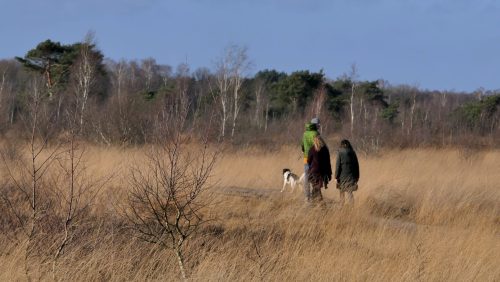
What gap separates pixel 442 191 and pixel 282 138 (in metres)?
17.0

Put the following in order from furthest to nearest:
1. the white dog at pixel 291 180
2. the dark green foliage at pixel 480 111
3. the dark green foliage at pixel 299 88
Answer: the dark green foliage at pixel 299 88, the dark green foliage at pixel 480 111, the white dog at pixel 291 180

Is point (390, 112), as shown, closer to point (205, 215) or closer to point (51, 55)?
point (51, 55)

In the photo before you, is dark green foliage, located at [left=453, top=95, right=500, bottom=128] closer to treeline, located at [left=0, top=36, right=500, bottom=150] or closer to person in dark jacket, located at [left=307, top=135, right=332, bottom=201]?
treeline, located at [left=0, top=36, right=500, bottom=150]

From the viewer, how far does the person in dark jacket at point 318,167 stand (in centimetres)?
1002

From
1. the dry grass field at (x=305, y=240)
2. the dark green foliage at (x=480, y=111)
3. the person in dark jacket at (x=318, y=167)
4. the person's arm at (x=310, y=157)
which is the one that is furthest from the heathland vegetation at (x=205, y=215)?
the dark green foliage at (x=480, y=111)

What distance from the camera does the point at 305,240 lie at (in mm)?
7449

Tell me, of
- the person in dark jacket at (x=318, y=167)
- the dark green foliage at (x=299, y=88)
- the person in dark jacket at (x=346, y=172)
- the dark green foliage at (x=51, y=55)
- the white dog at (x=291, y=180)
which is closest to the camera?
the person in dark jacket at (x=318, y=167)

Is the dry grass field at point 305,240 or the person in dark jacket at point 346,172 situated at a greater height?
the person in dark jacket at point 346,172

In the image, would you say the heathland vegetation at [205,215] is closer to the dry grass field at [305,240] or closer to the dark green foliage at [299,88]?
the dry grass field at [305,240]

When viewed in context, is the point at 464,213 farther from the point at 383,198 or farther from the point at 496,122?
the point at 496,122

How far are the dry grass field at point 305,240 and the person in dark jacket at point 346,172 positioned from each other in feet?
1.07

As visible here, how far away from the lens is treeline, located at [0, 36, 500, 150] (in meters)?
7.64

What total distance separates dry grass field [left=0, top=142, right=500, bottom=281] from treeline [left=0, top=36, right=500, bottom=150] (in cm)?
124

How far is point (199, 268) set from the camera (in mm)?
5832
